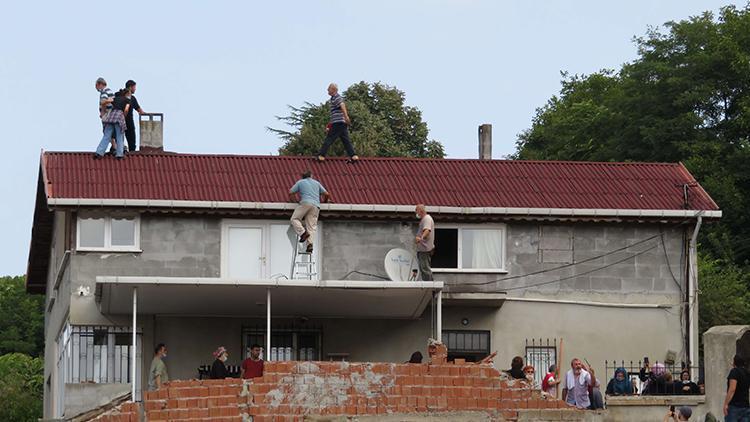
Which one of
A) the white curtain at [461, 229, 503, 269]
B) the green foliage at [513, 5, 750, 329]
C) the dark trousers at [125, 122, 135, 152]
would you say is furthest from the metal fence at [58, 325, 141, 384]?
the green foliage at [513, 5, 750, 329]

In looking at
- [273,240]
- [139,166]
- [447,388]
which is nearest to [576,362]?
[447,388]

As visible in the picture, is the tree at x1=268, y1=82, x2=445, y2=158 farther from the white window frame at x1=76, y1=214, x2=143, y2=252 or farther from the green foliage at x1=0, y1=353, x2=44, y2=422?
the white window frame at x1=76, y1=214, x2=143, y2=252

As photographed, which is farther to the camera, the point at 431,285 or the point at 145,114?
the point at 145,114

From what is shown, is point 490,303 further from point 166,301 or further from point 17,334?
point 17,334

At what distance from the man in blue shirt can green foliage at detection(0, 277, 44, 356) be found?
A: 61.9 meters

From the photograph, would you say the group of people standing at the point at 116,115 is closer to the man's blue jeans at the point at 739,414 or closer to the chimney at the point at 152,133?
the chimney at the point at 152,133

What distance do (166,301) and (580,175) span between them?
1000cm

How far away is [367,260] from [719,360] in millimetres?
8248

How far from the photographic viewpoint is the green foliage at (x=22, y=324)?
98188 mm

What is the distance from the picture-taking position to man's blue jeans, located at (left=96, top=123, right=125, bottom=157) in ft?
129

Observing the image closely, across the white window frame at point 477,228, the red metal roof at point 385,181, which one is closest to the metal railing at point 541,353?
the white window frame at point 477,228

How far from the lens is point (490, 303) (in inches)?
1524

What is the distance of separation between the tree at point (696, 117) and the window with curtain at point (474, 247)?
852 inches

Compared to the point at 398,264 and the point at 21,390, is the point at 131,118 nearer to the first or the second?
the point at 398,264
